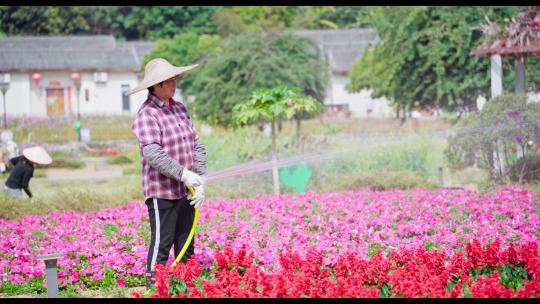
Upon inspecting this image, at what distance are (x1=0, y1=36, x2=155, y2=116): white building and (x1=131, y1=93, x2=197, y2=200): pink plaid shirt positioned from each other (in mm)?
41661

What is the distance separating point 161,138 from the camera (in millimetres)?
6305

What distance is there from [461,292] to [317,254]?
49.8 inches

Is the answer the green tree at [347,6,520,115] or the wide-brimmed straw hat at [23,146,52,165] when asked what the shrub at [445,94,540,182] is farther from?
the wide-brimmed straw hat at [23,146,52,165]

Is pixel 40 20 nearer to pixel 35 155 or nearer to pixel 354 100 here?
pixel 354 100

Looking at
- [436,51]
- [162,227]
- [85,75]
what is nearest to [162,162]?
[162,227]

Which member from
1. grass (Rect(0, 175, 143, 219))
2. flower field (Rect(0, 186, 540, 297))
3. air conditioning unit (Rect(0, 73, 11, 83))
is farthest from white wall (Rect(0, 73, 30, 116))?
flower field (Rect(0, 186, 540, 297))

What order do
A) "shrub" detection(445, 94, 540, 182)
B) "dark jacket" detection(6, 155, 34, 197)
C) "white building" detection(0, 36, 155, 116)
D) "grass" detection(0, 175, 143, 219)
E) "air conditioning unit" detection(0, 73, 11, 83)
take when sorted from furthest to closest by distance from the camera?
"white building" detection(0, 36, 155, 116) → "air conditioning unit" detection(0, 73, 11, 83) → "shrub" detection(445, 94, 540, 182) → "dark jacket" detection(6, 155, 34, 197) → "grass" detection(0, 175, 143, 219)

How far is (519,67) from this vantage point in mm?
16266

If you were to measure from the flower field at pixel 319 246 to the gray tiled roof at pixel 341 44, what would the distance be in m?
37.4

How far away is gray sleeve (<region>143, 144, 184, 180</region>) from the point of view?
241 inches

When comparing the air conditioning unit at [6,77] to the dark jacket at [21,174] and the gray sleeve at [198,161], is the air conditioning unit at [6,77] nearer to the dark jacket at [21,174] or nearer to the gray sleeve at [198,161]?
the dark jacket at [21,174]

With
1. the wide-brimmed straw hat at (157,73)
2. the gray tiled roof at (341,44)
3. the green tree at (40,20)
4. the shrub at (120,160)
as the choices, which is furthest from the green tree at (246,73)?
the green tree at (40,20)

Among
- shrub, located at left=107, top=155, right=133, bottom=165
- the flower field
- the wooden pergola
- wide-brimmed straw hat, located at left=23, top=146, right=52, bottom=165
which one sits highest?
the wooden pergola

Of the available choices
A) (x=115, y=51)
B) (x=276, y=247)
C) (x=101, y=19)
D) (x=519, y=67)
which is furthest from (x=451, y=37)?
(x=101, y=19)
